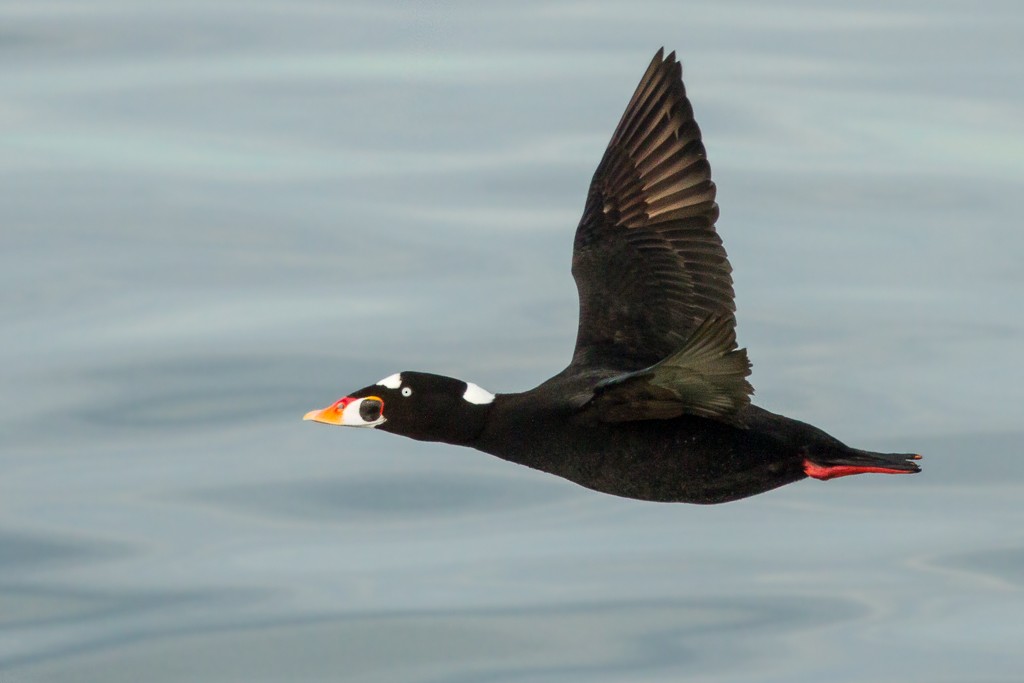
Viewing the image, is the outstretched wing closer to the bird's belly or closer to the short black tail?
the bird's belly

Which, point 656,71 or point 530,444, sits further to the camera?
point 656,71

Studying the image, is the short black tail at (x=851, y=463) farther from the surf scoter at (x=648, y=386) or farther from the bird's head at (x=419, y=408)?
the bird's head at (x=419, y=408)

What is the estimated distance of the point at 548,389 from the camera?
842 cm

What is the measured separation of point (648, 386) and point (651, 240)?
6.47 feet

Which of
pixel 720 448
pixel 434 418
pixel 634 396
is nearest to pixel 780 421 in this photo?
pixel 720 448

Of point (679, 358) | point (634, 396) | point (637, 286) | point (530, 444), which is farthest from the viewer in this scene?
point (637, 286)

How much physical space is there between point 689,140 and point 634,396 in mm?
2108

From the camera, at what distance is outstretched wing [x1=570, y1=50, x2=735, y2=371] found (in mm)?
9008

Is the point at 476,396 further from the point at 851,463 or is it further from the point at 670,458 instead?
the point at 851,463

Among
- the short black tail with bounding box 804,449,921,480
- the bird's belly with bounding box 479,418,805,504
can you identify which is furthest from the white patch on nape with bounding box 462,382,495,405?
the short black tail with bounding box 804,449,921,480

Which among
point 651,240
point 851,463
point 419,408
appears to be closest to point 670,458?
point 851,463

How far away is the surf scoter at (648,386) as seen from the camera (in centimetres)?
764

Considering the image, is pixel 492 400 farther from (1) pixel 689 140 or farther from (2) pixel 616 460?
(1) pixel 689 140

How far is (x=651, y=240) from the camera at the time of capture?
30.6ft
